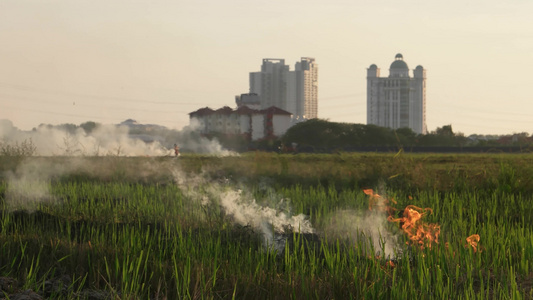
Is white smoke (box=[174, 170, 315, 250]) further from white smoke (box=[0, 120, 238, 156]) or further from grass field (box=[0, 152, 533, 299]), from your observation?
white smoke (box=[0, 120, 238, 156])

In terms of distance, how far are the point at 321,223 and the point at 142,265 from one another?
10.8 ft

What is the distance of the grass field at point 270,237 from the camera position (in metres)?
4.96

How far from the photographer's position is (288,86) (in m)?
154

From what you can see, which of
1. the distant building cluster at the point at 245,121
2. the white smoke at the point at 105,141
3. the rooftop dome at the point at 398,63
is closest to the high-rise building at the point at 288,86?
the rooftop dome at the point at 398,63

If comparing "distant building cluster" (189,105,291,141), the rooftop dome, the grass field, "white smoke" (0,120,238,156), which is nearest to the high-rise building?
the rooftop dome

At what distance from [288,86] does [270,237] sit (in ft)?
484

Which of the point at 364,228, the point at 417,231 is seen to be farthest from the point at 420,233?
the point at 364,228

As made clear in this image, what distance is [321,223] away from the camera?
8.42 meters

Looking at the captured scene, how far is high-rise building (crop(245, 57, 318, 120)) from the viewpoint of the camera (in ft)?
486

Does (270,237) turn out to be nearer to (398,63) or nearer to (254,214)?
(254,214)

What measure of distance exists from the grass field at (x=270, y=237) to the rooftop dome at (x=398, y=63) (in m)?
137

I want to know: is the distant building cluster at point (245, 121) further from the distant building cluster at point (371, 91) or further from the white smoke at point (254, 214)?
the white smoke at point (254, 214)

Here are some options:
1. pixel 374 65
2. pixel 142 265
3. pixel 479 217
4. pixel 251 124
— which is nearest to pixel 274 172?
pixel 479 217

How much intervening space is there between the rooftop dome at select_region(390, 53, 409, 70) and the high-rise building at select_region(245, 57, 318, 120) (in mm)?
22612
